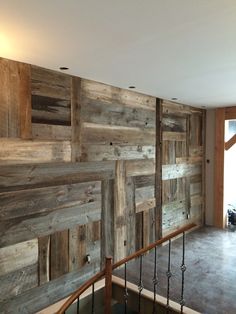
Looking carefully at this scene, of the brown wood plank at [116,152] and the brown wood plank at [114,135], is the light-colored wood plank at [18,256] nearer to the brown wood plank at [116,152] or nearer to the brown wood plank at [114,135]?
the brown wood plank at [116,152]

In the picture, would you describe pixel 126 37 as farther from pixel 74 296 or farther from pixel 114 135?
pixel 74 296

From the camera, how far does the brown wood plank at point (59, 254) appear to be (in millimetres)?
2906

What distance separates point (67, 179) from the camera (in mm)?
3014

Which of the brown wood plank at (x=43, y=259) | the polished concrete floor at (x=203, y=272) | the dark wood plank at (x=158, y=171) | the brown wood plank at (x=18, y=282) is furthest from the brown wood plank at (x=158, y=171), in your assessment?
the brown wood plank at (x=18, y=282)

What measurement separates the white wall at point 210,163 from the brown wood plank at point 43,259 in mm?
4019

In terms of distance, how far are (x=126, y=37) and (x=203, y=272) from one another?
10.1 feet

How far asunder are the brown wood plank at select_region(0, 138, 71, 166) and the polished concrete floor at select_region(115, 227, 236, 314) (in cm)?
184

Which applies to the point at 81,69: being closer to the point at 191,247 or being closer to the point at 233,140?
the point at 191,247

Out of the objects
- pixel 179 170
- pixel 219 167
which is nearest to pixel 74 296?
pixel 179 170

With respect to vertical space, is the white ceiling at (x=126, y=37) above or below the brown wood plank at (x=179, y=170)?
above

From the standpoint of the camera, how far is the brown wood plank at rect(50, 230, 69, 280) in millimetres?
2906

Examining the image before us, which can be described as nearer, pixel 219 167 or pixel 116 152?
pixel 116 152

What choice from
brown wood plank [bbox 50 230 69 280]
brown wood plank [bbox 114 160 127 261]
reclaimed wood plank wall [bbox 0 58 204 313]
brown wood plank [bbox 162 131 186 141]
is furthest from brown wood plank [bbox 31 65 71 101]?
brown wood plank [bbox 162 131 186 141]

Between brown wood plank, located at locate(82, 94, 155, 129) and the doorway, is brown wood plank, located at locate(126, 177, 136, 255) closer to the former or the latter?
brown wood plank, located at locate(82, 94, 155, 129)
